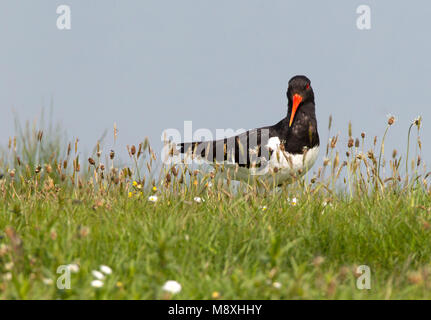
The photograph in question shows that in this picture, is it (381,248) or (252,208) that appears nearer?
(381,248)

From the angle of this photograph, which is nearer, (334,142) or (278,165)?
(334,142)

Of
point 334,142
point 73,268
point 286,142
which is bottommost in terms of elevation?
point 73,268

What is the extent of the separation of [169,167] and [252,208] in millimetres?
1454

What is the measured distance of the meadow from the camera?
3.45 m

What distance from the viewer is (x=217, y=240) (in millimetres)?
4352

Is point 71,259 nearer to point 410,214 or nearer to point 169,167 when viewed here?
point 169,167

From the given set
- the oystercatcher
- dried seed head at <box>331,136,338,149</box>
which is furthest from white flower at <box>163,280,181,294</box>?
the oystercatcher

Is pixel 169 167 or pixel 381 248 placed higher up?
pixel 169 167

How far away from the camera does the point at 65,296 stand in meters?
3.46

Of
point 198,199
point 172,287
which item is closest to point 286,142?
point 198,199

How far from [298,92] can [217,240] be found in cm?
416

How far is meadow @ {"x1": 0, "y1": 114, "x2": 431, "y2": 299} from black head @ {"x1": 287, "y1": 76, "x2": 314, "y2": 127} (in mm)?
1662

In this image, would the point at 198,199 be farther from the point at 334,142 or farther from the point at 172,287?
the point at 172,287
